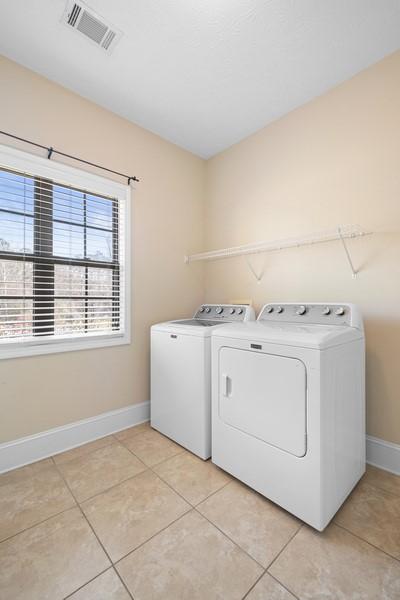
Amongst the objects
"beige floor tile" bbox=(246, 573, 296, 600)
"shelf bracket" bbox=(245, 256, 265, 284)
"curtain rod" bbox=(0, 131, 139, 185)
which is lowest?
"beige floor tile" bbox=(246, 573, 296, 600)

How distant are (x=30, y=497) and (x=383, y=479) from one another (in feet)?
6.65

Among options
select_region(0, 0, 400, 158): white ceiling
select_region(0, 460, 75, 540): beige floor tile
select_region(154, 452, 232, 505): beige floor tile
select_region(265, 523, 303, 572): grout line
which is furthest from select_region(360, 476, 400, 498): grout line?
select_region(0, 0, 400, 158): white ceiling

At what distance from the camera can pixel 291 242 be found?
2113 mm

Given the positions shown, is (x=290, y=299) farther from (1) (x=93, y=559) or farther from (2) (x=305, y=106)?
(1) (x=93, y=559)

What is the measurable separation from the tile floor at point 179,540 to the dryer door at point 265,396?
1.22ft

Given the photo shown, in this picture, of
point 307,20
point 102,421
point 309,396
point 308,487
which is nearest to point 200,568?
point 308,487

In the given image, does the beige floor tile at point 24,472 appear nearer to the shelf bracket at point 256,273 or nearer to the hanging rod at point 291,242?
the hanging rod at point 291,242

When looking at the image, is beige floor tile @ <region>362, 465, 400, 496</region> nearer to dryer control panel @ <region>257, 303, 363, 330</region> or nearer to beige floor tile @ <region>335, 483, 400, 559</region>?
beige floor tile @ <region>335, 483, 400, 559</region>

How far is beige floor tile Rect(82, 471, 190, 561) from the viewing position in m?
1.20

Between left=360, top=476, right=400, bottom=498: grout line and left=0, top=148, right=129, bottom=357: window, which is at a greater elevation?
left=0, top=148, right=129, bottom=357: window

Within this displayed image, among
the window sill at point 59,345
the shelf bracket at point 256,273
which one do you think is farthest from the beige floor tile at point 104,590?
the shelf bracket at point 256,273

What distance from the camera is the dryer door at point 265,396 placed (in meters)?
1.26

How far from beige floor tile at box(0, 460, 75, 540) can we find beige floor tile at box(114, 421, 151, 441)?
1.63 feet

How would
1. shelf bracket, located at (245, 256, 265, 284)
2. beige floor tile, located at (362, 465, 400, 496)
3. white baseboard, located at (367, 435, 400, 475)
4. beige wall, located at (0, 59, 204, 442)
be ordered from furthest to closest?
shelf bracket, located at (245, 256, 265, 284)
beige wall, located at (0, 59, 204, 442)
white baseboard, located at (367, 435, 400, 475)
beige floor tile, located at (362, 465, 400, 496)
